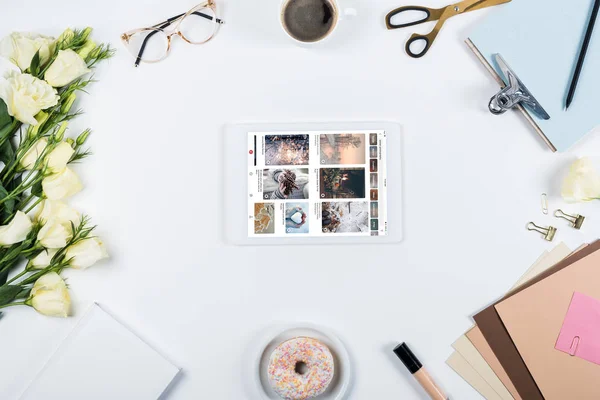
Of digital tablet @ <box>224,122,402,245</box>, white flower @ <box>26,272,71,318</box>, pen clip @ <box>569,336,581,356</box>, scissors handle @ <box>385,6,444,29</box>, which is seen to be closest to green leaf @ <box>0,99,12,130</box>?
white flower @ <box>26,272,71,318</box>

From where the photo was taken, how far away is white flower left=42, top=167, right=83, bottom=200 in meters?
0.69

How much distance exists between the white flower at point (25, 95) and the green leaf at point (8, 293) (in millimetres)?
258

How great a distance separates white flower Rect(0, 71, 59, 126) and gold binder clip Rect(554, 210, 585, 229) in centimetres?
82

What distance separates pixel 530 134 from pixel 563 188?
0.33 ft

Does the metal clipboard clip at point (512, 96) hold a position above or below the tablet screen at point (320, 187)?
above

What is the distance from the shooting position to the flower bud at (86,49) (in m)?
0.73

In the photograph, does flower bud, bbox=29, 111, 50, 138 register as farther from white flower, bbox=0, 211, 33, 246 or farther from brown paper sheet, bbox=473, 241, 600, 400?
brown paper sheet, bbox=473, 241, 600, 400

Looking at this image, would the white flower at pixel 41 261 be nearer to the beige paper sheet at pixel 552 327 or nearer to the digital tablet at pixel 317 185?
the digital tablet at pixel 317 185

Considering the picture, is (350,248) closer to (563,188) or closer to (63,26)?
(563,188)

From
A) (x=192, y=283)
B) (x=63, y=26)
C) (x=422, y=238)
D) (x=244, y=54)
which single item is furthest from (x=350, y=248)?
(x=63, y=26)

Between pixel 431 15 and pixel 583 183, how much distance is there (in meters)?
0.36

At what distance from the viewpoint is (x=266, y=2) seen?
0.75m

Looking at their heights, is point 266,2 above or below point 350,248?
above

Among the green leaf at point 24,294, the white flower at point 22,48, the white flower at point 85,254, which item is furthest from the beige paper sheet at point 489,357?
the white flower at point 22,48
